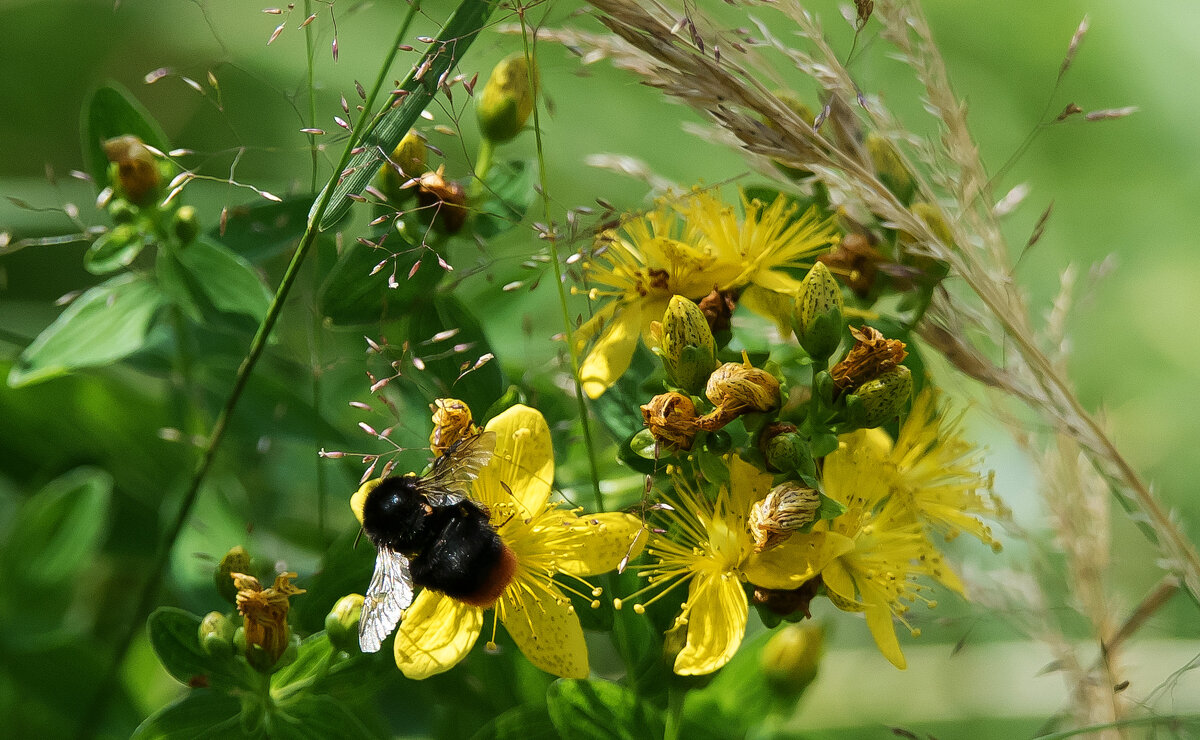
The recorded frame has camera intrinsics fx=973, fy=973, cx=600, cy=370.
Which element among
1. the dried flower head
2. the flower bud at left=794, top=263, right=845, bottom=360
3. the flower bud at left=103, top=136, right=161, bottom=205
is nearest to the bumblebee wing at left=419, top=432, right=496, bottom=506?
the dried flower head

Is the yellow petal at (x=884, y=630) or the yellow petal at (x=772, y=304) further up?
the yellow petal at (x=772, y=304)

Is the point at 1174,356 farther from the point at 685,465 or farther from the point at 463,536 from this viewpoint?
Answer: the point at 463,536

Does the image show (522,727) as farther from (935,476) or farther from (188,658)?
(935,476)

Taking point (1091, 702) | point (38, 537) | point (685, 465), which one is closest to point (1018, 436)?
point (1091, 702)

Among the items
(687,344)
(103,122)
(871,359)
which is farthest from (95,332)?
(871,359)

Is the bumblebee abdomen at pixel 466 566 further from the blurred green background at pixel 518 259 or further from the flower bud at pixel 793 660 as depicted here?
the flower bud at pixel 793 660

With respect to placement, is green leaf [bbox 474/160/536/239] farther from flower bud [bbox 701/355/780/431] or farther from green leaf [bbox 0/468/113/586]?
green leaf [bbox 0/468/113/586]

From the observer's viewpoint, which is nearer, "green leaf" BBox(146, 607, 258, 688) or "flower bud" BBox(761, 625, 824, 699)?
"green leaf" BBox(146, 607, 258, 688)

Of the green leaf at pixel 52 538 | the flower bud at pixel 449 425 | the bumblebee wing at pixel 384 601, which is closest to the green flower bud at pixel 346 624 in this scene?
the bumblebee wing at pixel 384 601
